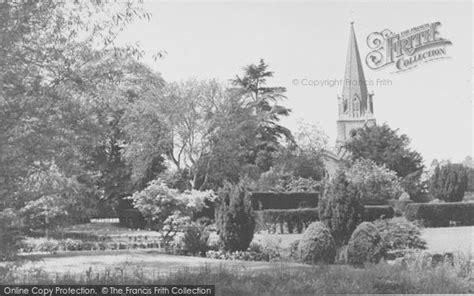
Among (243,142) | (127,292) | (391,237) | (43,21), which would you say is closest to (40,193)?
(127,292)

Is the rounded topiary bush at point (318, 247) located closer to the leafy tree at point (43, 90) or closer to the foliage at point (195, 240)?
the foliage at point (195, 240)

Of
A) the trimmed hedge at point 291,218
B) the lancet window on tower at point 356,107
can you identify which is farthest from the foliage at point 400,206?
the lancet window on tower at point 356,107

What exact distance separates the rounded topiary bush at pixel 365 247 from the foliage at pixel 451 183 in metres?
22.5

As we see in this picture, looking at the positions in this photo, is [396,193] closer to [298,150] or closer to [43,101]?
[298,150]

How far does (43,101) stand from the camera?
646 centimetres

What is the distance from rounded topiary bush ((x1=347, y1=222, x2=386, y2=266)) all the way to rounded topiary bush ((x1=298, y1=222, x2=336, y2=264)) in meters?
0.42

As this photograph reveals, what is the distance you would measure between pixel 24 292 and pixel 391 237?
9.77 meters

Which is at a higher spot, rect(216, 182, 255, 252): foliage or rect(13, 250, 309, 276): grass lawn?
rect(216, 182, 255, 252): foliage

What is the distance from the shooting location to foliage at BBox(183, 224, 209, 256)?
13.9 meters

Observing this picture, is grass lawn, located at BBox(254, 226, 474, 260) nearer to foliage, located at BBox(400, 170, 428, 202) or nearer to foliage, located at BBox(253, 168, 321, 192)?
foliage, located at BBox(253, 168, 321, 192)

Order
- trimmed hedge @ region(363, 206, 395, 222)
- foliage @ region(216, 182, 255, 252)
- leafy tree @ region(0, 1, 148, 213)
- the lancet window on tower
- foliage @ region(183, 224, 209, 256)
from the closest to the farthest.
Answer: leafy tree @ region(0, 1, 148, 213)
foliage @ region(216, 182, 255, 252)
foliage @ region(183, 224, 209, 256)
trimmed hedge @ region(363, 206, 395, 222)
the lancet window on tower

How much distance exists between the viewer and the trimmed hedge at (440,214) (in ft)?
75.2

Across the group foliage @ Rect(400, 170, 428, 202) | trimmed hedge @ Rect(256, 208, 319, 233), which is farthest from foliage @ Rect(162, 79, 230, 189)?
foliage @ Rect(400, 170, 428, 202)

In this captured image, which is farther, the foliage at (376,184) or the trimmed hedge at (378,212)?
the foliage at (376,184)
